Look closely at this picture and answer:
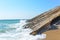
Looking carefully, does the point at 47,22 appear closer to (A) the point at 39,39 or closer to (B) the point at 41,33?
(B) the point at 41,33

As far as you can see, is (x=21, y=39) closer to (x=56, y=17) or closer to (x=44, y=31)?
(x=44, y=31)

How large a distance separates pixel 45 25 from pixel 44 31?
391 millimetres

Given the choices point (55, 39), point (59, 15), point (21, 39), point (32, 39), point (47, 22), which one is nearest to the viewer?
point (55, 39)

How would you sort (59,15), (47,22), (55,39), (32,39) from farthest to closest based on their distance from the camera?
(59,15)
(47,22)
(32,39)
(55,39)

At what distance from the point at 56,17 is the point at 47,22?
97 cm

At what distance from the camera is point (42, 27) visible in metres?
7.30

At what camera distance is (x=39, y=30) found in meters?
7.20

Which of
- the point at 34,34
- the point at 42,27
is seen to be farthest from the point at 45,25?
the point at 34,34

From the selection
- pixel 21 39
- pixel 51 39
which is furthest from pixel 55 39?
pixel 21 39

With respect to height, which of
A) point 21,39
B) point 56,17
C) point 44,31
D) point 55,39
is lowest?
point 55,39

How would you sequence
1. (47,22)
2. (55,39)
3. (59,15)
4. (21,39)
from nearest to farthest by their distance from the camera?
1. (55,39)
2. (21,39)
3. (47,22)
4. (59,15)

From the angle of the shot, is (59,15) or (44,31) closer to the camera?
(44,31)

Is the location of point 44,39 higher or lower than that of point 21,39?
lower

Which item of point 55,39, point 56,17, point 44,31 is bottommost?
point 55,39
